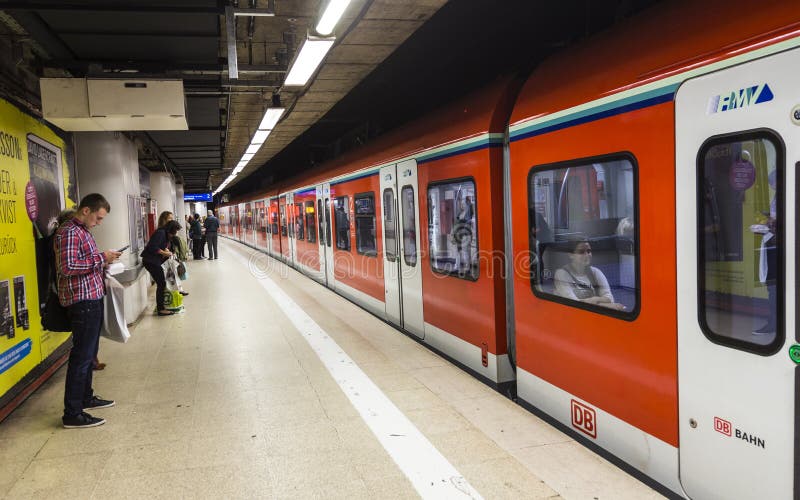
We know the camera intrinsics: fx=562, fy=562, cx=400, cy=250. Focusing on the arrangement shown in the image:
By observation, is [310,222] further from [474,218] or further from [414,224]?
[474,218]

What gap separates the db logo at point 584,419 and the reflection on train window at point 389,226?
3.33 m

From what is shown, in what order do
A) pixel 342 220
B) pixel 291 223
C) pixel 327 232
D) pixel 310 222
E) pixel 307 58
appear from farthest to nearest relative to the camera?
pixel 291 223 → pixel 310 222 → pixel 327 232 → pixel 342 220 → pixel 307 58

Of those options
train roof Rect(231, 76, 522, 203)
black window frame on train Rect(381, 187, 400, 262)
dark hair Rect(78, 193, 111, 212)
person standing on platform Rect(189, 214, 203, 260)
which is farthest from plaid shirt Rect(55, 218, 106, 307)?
person standing on platform Rect(189, 214, 203, 260)

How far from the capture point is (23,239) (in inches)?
174

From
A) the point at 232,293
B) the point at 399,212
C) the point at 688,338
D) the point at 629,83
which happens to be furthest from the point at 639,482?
the point at 232,293

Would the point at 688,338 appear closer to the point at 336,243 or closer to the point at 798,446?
the point at 798,446

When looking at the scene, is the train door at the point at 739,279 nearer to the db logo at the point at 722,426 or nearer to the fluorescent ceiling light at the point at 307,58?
the db logo at the point at 722,426

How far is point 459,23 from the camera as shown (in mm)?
7176

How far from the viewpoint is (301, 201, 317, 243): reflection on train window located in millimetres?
11203

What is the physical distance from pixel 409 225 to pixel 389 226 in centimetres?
75

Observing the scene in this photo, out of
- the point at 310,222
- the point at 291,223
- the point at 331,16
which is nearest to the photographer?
the point at 331,16

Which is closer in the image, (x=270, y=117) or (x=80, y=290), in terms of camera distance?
(x=80, y=290)

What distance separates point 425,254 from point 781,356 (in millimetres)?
3577

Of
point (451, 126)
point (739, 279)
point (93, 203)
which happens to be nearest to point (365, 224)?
point (451, 126)
